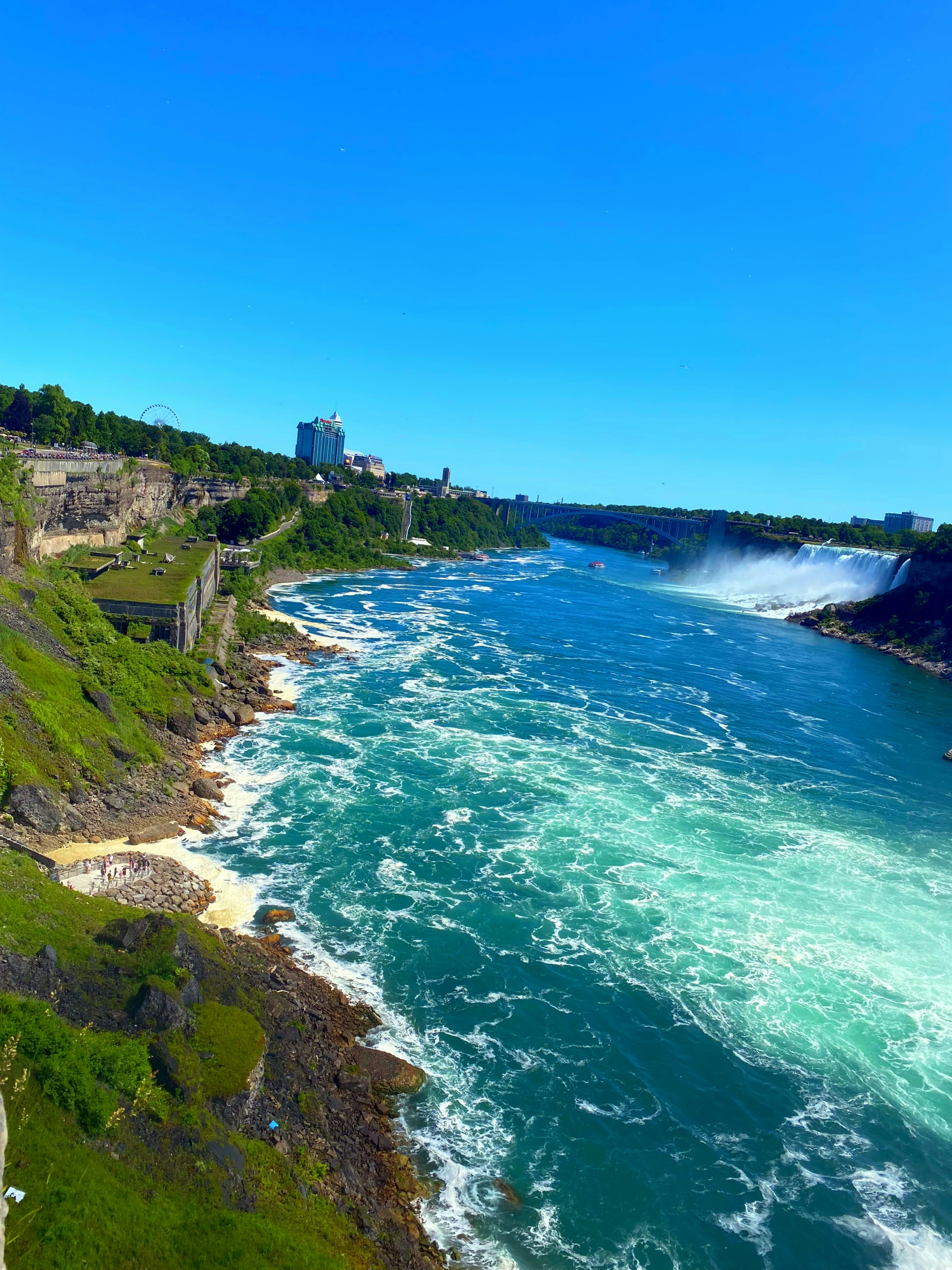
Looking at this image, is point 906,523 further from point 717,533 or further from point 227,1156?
point 227,1156

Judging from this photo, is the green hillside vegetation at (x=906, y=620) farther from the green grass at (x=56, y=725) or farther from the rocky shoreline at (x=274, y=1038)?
the rocky shoreline at (x=274, y=1038)

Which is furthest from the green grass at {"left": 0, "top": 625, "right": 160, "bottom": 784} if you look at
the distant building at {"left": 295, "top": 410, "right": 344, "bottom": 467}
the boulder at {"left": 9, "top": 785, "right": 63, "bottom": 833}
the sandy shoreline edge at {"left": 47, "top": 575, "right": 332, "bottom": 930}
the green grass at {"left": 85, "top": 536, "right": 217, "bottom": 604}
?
the distant building at {"left": 295, "top": 410, "right": 344, "bottom": 467}

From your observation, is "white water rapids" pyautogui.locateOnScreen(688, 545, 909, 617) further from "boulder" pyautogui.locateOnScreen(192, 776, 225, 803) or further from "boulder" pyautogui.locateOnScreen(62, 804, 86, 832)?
"boulder" pyautogui.locateOnScreen(62, 804, 86, 832)

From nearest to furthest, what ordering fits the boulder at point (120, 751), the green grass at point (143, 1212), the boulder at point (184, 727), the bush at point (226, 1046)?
the green grass at point (143, 1212) → the bush at point (226, 1046) → the boulder at point (120, 751) → the boulder at point (184, 727)

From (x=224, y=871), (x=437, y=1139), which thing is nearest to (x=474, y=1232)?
(x=437, y=1139)

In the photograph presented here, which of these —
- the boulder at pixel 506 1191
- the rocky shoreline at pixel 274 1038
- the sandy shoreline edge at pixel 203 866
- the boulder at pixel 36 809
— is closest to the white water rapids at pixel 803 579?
the sandy shoreline edge at pixel 203 866

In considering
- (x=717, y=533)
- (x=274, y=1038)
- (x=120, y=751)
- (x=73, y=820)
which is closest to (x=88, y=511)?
(x=120, y=751)
